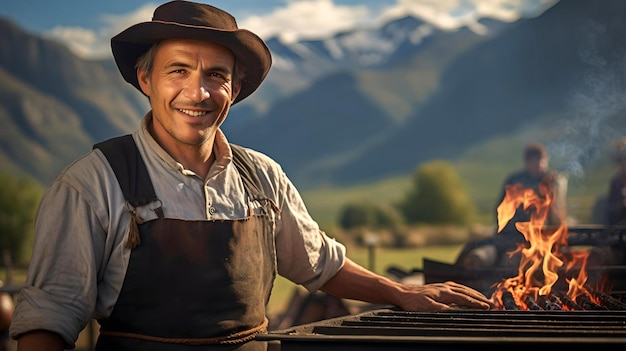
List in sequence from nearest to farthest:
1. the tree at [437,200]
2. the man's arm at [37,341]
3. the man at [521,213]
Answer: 1. the man's arm at [37,341]
2. the man at [521,213]
3. the tree at [437,200]

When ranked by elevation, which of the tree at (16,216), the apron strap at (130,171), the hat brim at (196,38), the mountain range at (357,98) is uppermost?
the mountain range at (357,98)

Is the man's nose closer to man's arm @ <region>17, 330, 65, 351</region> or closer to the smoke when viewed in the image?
man's arm @ <region>17, 330, 65, 351</region>

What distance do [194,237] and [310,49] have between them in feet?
71.0

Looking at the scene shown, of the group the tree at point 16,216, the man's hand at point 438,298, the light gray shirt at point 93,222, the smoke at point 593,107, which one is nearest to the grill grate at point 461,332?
the man's hand at point 438,298

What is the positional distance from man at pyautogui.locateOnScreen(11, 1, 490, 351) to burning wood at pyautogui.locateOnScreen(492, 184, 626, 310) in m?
0.36

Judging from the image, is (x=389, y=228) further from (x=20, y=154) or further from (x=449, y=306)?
(x=449, y=306)

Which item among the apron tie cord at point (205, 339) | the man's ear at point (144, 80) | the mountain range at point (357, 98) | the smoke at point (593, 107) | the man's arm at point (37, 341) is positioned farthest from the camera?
the mountain range at point (357, 98)

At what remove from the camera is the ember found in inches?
117

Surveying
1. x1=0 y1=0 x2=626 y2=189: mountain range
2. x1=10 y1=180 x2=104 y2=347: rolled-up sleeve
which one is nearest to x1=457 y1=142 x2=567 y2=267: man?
x1=10 y1=180 x2=104 y2=347: rolled-up sleeve

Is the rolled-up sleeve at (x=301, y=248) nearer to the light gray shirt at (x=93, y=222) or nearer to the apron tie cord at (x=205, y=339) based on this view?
the light gray shirt at (x=93, y=222)

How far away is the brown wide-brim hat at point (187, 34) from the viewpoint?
102 inches

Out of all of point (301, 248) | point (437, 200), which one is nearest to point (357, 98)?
point (437, 200)

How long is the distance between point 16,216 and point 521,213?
25.7 feet

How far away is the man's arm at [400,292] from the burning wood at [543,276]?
0.76ft
